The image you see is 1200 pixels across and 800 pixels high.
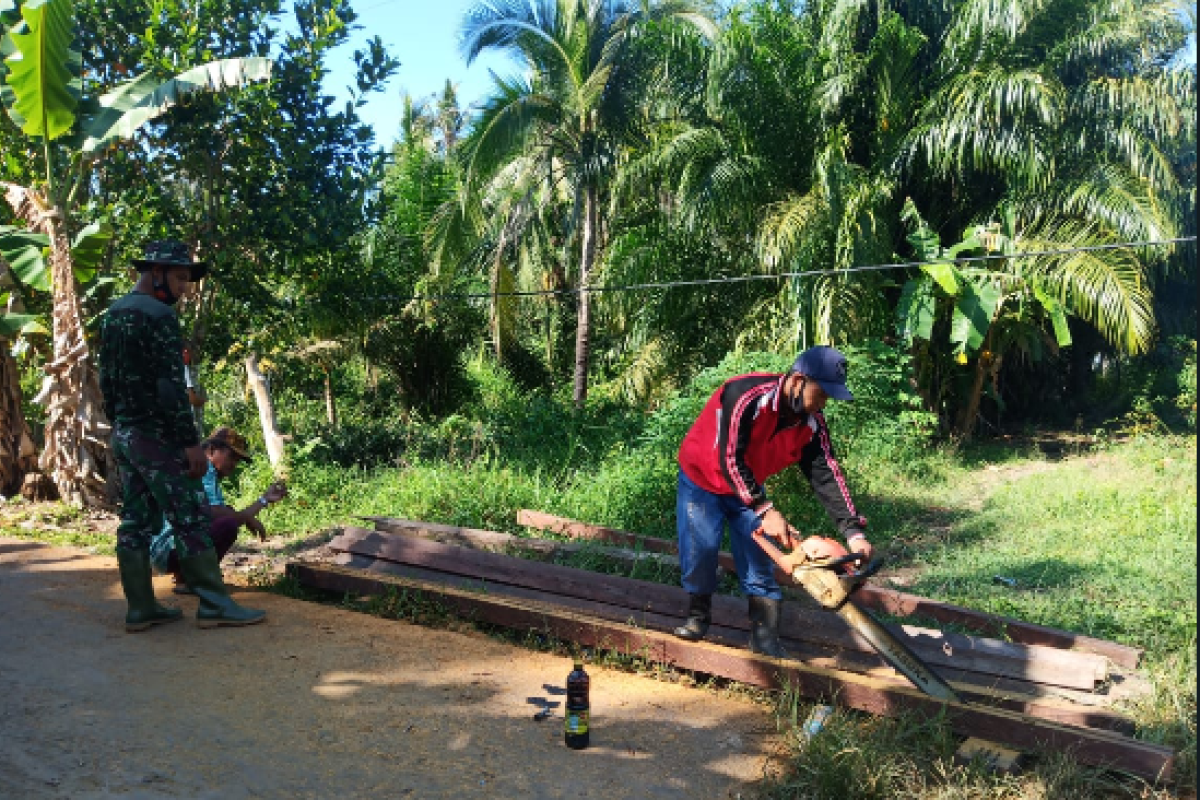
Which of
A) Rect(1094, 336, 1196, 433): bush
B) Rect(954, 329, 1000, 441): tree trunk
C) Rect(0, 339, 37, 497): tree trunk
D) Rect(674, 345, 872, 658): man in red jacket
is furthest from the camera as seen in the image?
Rect(954, 329, 1000, 441): tree trunk

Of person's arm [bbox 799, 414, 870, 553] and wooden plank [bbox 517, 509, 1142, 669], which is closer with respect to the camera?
person's arm [bbox 799, 414, 870, 553]

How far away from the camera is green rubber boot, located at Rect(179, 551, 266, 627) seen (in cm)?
574

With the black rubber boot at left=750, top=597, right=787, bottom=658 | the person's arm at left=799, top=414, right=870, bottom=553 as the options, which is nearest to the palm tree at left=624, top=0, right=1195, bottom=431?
the person's arm at left=799, top=414, right=870, bottom=553

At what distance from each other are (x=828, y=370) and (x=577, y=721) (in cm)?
198

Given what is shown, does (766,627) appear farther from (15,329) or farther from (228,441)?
(15,329)

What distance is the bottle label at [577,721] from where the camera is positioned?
436 centimetres

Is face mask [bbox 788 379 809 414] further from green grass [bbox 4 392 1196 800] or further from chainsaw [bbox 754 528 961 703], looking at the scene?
green grass [bbox 4 392 1196 800]

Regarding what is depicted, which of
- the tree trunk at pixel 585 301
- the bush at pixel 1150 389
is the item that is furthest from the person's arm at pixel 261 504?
the bush at pixel 1150 389

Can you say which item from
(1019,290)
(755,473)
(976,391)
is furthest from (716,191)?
(755,473)

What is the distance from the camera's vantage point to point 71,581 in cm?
689

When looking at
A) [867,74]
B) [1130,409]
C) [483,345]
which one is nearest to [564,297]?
[483,345]

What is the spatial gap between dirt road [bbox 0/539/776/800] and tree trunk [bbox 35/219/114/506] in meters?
3.08

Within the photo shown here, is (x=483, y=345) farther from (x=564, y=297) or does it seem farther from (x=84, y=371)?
(x=84, y=371)

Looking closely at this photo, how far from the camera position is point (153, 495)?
562 cm
